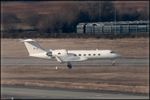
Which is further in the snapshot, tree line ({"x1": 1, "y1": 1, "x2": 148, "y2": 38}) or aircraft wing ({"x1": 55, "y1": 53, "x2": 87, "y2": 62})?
tree line ({"x1": 1, "y1": 1, "x2": 148, "y2": 38})

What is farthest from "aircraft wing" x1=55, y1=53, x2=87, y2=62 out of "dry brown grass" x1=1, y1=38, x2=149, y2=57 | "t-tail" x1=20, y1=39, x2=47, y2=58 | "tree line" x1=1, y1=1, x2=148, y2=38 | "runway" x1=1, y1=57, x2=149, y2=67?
"tree line" x1=1, y1=1, x2=148, y2=38

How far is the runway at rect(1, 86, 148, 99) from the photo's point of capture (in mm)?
35191

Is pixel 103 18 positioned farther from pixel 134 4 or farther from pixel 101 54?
pixel 101 54

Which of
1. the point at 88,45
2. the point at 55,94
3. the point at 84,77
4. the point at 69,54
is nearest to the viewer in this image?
the point at 55,94

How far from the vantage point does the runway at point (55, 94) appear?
35.2 meters

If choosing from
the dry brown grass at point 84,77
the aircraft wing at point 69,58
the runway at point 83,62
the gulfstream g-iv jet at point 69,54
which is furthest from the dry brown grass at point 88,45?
the dry brown grass at point 84,77

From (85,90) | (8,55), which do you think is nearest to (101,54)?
(8,55)

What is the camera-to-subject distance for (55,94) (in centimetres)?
3672

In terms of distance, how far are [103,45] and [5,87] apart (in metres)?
30.1

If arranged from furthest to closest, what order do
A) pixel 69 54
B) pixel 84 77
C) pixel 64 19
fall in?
pixel 64 19
pixel 69 54
pixel 84 77

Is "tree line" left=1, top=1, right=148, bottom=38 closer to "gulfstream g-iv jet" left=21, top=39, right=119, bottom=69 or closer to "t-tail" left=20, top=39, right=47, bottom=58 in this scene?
A: "t-tail" left=20, top=39, right=47, bottom=58

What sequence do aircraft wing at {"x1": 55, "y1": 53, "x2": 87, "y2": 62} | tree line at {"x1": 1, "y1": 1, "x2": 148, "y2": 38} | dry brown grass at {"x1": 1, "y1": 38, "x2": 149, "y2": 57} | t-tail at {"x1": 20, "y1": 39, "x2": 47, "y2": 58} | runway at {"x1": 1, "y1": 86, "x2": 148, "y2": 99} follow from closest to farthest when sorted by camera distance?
1. runway at {"x1": 1, "y1": 86, "x2": 148, "y2": 99}
2. aircraft wing at {"x1": 55, "y1": 53, "x2": 87, "y2": 62}
3. t-tail at {"x1": 20, "y1": 39, "x2": 47, "y2": 58}
4. dry brown grass at {"x1": 1, "y1": 38, "x2": 149, "y2": 57}
5. tree line at {"x1": 1, "y1": 1, "x2": 148, "y2": 38}

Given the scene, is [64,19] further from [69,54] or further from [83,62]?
[69,54]

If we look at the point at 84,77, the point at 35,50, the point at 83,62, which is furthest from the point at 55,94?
the point at 35,50
